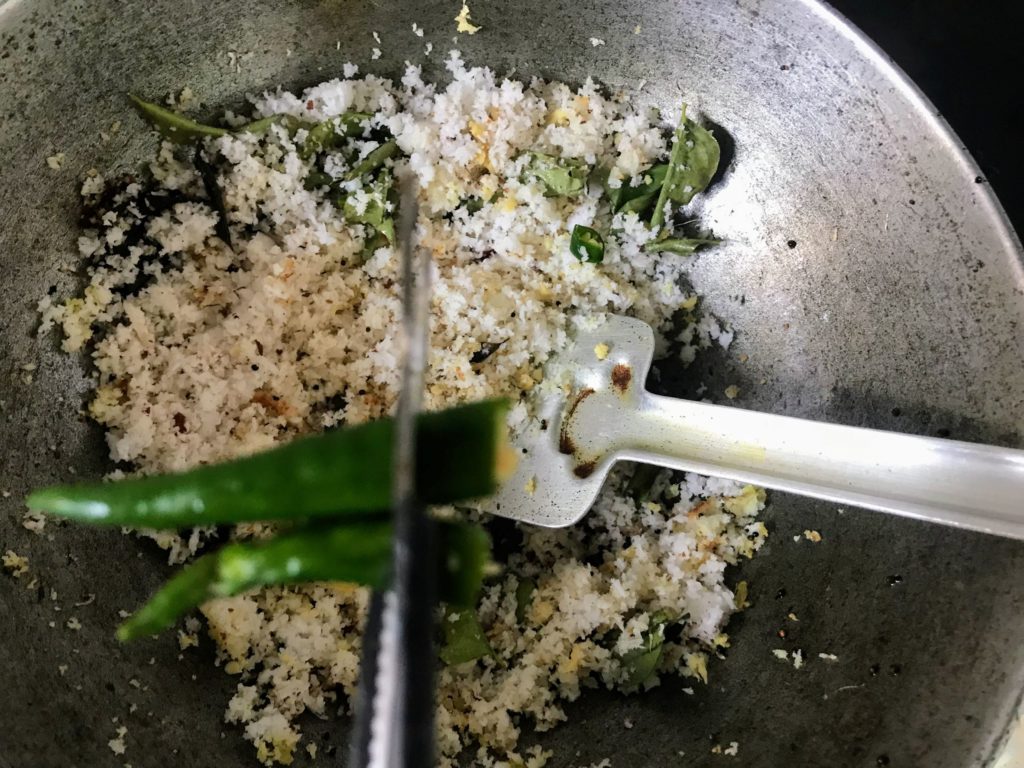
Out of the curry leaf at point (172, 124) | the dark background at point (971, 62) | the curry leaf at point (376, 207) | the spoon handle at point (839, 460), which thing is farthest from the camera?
the dark background at point (971, 62)

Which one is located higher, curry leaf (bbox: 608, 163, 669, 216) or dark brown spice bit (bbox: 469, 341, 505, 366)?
curry leaf (bbox: 608, 163, 669, 216)

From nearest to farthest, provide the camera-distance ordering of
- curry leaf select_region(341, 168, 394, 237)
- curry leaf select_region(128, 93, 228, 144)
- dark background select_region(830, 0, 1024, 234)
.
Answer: curry leaf select_region(128, 93, 228, 144) < curry leaf select_region(341, 168, 394, 237) < dark background select_region(830, 0, 1024, 234)

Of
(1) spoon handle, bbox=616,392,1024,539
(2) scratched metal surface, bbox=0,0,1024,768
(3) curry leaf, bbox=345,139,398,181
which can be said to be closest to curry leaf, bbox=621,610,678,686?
(2) scratched metal surface, bbox=0,0,1024,768

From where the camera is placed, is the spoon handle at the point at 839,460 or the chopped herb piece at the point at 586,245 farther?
the chopped herb piece at the point at 586,245

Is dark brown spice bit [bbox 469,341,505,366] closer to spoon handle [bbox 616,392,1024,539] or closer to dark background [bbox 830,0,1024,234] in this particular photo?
spoon handle [bbox 616,392,1024,539]

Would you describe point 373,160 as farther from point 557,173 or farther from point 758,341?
point 758,341

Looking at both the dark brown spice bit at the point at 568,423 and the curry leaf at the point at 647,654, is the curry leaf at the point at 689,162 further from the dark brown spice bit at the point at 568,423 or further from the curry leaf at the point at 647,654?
the curry leaf at the point at 647,654

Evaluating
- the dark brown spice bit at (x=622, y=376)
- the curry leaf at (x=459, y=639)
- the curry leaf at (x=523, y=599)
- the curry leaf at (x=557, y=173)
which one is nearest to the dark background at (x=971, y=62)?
the curry leaf at (x=557, y=173)
